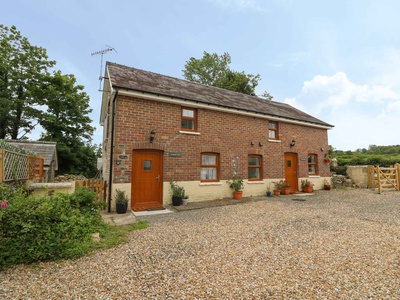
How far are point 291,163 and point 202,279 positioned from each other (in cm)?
1187

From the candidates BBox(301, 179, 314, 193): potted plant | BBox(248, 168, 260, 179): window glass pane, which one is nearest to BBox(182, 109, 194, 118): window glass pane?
BBox(248, 168, 260, 179): window glass pane

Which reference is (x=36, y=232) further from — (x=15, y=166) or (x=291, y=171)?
(x=291, y=171)

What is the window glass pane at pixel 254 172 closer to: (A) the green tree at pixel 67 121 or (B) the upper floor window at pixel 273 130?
(B) the upper floor window at pixel 273 130

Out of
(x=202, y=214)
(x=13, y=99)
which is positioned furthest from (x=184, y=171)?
(x=13, y=99)

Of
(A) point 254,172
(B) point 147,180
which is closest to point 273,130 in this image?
(A) point 254,172

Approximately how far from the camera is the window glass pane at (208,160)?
32.5 feet

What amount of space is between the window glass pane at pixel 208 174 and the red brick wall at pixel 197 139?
1.22ft

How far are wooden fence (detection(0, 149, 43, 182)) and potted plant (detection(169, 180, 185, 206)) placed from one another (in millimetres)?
4930

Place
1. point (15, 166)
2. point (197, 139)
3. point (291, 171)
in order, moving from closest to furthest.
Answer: point (15, 166) < point (197, 139) < point (291, 171)

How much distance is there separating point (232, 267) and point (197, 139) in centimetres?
686

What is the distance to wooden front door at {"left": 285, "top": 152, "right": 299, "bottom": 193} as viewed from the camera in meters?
12.8

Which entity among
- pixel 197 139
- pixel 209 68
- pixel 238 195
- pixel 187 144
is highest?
pixel 209 68

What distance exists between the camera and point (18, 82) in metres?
19.4

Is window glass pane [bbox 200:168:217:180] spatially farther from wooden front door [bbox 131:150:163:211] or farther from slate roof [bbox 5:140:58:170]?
slate roof [bbox 5:140:58:170]
